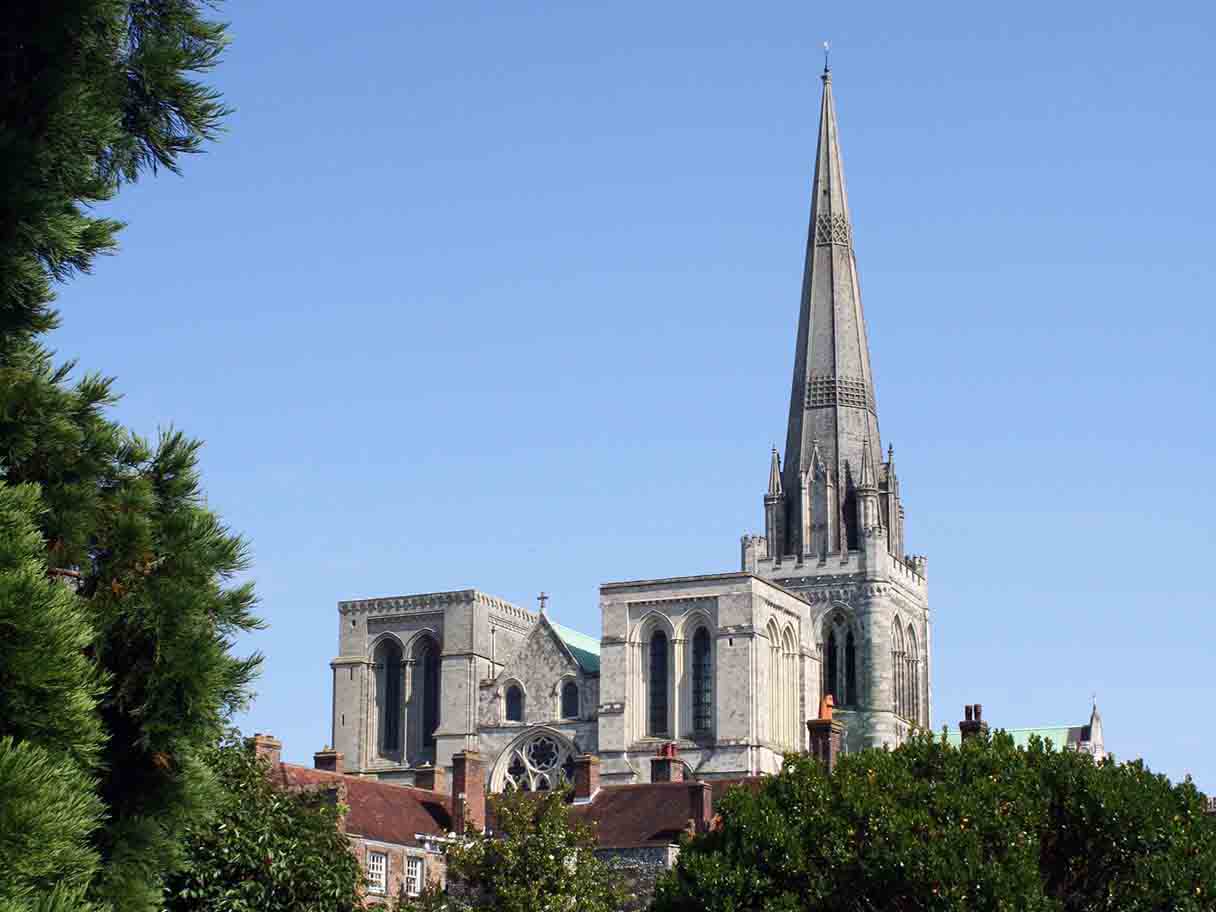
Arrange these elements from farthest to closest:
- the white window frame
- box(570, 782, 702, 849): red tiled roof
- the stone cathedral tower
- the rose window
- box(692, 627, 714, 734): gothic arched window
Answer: the stone cathedral tower, box(692, 627, 714, 734): gothic arched window, the rose window, box(570, 782, 702, 849): red tiled roof, the white window frame

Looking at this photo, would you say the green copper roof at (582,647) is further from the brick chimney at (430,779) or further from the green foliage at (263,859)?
the green foliage at (263,859)

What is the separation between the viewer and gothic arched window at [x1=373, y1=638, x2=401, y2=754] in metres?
98.8

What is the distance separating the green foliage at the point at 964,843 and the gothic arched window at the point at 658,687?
53.2 m

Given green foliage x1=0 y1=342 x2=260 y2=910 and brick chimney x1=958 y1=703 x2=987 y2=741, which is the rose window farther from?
green foliage x1=0 y1=342 x2=260 y2=910

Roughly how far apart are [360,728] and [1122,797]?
64886 millimetres

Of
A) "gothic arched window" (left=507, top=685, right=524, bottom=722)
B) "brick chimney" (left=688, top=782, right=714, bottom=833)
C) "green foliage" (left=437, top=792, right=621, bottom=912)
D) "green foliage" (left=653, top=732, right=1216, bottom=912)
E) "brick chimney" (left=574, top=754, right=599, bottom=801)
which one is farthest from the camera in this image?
"gothic arched window" (left=507, top=685, right=524, bottom=722)

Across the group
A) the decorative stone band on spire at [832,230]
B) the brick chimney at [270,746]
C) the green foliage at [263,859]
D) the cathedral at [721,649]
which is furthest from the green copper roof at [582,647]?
the green foliage at [263,859]

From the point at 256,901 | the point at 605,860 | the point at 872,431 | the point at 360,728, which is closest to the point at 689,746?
the point at 360,728

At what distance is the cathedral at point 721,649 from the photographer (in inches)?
3637

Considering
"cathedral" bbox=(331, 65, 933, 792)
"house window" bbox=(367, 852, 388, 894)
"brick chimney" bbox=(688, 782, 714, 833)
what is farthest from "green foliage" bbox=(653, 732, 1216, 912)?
"cathedral" bbox=(331, 65, 933, 792)

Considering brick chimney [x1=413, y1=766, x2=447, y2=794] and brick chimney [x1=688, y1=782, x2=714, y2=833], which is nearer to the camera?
brick chimney [x1=688, y1=782, x2=714, y2=833]

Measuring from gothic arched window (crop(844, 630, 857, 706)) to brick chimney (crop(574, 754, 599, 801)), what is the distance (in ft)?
129

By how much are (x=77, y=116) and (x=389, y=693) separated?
87307 mm

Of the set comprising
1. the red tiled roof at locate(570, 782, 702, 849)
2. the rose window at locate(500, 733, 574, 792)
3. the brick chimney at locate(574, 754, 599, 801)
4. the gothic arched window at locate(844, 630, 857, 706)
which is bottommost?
the red tiled roof at locate(570, 782, 702, 849)
